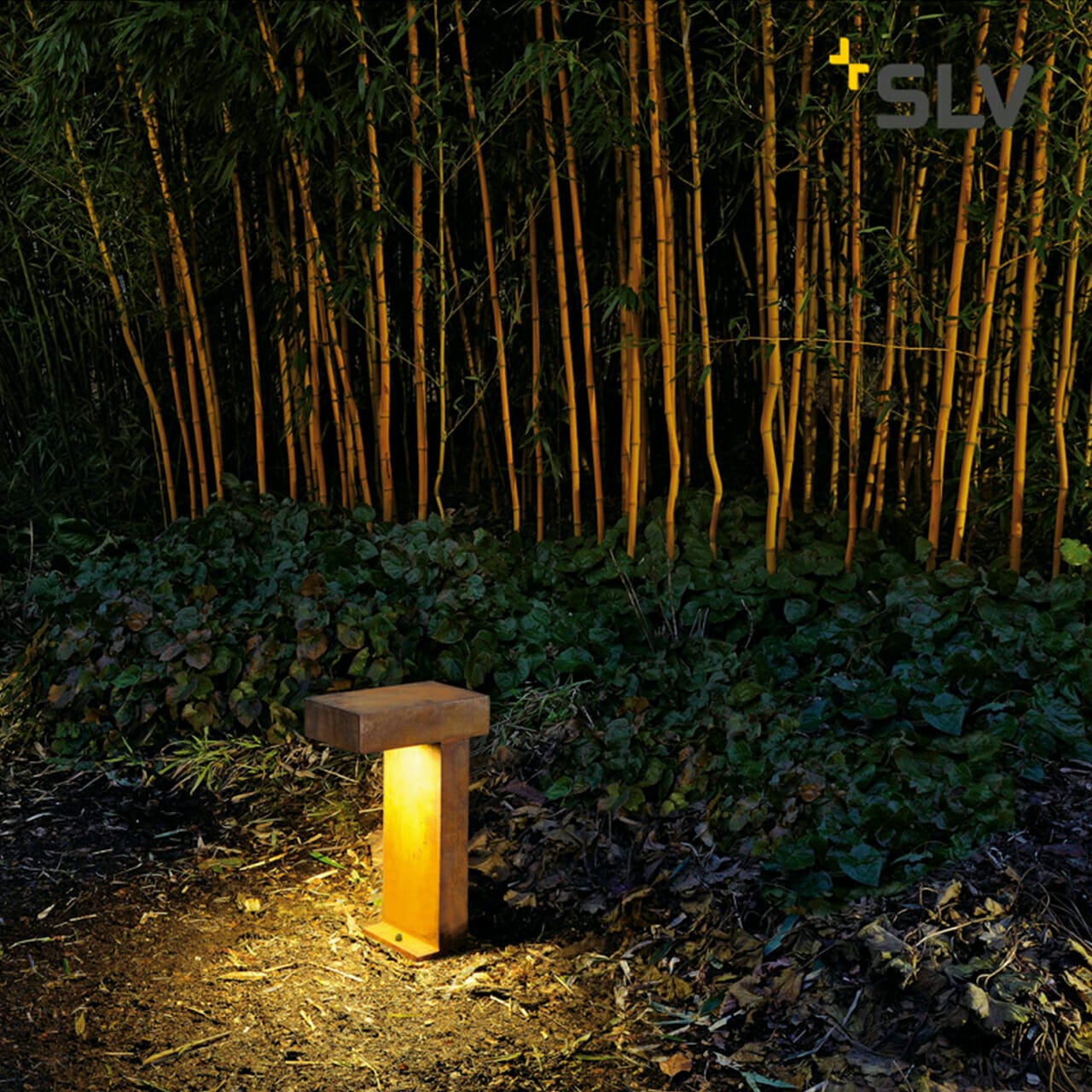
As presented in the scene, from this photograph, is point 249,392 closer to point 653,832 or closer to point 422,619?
point 422,619

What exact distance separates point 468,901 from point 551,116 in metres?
1.99

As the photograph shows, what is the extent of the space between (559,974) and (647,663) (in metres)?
0.87

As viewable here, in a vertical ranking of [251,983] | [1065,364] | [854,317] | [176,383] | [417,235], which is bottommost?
[251,983]

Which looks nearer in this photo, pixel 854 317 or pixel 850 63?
pixel 850 63

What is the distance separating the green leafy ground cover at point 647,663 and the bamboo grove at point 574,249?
8.8 inches

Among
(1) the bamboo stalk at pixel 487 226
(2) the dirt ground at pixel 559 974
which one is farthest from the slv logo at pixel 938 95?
(2) the dirt ground at pixel 559 974

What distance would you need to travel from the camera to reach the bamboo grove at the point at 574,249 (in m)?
2.90

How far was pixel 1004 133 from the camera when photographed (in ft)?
9.02

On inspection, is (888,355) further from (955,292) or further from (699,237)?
(699,237)

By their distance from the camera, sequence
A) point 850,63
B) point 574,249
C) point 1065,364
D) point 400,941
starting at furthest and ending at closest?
point 574,249 → point 1065,364 → point 850,63 → point 400,941

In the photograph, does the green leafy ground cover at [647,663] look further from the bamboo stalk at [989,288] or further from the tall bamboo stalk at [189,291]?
the tall bamboo stalk at [189,291]

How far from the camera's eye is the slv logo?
2.70 meters

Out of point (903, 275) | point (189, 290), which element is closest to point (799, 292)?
point (903, 275)

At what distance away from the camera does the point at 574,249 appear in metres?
3.56
